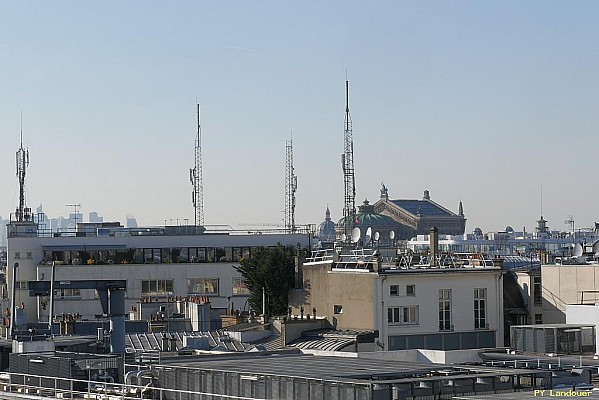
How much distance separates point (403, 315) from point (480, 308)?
4461mm

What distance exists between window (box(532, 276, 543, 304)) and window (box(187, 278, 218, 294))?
43.1 metres

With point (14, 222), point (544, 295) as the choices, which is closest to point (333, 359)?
point (544, 295)

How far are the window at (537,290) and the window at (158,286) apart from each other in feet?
146

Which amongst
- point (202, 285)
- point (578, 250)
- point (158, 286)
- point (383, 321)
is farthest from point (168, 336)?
point (202, 285)

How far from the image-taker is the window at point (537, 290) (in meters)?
71.9

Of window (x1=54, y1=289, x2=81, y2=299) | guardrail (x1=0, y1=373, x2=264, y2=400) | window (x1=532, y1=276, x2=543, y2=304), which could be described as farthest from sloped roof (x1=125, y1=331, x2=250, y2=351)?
window (x1=54, y1=289, x2=81, y2=299)

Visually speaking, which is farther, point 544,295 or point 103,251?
point 103,251

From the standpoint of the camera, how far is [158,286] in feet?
366

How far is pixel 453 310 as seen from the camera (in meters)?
69.5

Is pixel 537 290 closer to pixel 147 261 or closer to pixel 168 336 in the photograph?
pixel 168 336

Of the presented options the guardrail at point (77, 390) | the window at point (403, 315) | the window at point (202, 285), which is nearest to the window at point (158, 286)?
the window at point (202, 285)

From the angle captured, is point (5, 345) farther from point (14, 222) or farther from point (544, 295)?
point (14, 222)

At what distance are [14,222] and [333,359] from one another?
266 ft

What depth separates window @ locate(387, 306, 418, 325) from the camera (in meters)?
67.2
